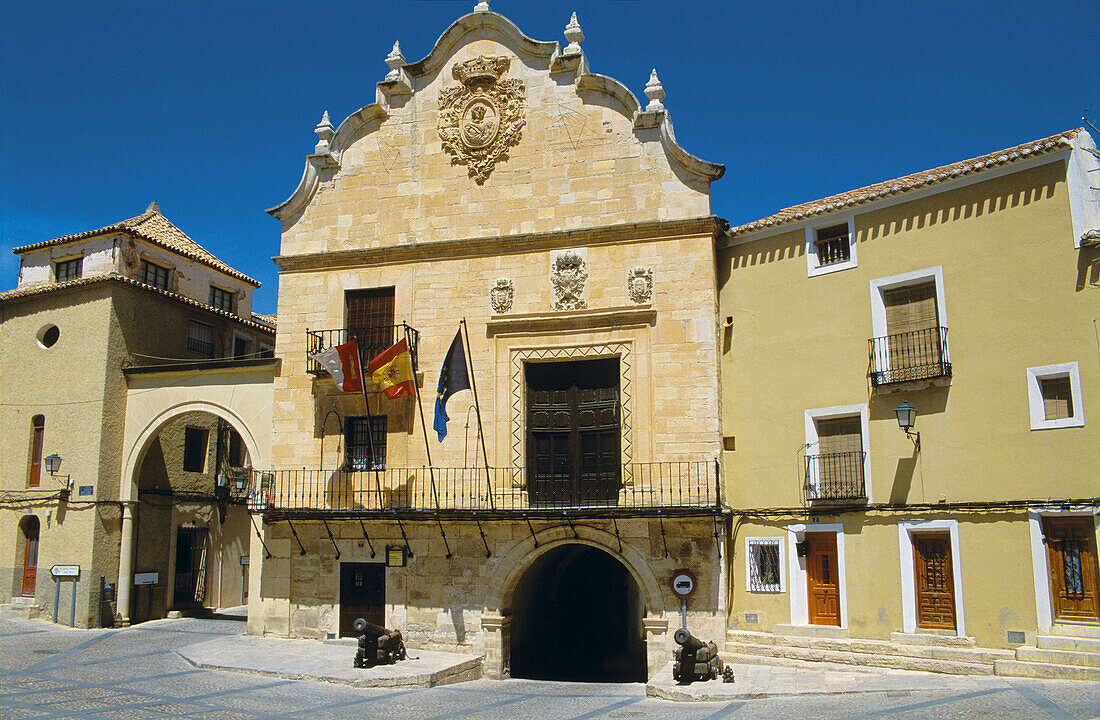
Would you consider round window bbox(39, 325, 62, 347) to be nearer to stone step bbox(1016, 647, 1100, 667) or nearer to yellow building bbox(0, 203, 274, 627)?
yellow building bbox(0, 203, 274, 627)

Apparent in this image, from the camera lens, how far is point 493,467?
19281 millimetres

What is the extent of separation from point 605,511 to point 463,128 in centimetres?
923

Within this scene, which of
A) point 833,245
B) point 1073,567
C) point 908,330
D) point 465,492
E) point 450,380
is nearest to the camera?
point 1073,567

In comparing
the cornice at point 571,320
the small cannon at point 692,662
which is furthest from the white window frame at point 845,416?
the small cannon at point 692,662

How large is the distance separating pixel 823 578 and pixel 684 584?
2.60 meters

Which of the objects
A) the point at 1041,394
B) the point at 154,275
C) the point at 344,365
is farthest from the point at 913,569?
the point at 154,275

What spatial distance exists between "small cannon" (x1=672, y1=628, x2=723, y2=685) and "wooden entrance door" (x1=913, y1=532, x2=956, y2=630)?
378 cm

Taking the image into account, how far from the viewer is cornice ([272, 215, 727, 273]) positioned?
19125mm

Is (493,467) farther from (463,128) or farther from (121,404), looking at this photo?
(121,404)

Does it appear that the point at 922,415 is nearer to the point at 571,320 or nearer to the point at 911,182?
the point at 911,182

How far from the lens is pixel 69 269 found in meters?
25.3

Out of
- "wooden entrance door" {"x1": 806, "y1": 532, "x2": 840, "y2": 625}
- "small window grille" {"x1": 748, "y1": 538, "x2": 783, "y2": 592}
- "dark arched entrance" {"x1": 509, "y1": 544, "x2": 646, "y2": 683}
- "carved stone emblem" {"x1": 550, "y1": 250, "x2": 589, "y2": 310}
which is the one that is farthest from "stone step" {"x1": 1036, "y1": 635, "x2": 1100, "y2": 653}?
"carved stone emblem" {"x1": 550, "y1": 250, "x2": 589, "y2": 310}

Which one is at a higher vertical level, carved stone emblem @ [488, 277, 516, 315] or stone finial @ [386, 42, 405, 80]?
Result: stone finial @ [386, 42, 405, 80]

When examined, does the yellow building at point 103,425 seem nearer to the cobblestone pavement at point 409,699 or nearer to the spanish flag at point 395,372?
the spanish flag at point 395,372
